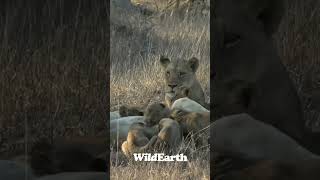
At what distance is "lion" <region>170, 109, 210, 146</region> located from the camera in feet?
19.7

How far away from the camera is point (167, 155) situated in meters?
6.04

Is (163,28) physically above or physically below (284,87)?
above

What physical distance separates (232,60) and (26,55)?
1.86m

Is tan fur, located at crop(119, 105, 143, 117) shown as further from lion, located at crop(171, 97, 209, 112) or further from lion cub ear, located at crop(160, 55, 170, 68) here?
lion cub ear, located at crop(160, 55, 170, 68)

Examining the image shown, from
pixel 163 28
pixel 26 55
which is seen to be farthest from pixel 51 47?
pixel 163 28

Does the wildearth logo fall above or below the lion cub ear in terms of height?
below

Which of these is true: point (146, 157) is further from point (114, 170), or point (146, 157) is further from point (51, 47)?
point (51, 47)

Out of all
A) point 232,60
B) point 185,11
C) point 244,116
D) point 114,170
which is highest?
point 185,11

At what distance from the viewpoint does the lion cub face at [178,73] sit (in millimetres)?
6027

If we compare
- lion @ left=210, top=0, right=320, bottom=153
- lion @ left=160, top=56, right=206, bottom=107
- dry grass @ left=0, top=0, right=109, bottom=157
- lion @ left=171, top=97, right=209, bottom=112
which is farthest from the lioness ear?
dry grass @ left=0, top=0, right=109, bottom=157

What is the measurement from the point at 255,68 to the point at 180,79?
656mm

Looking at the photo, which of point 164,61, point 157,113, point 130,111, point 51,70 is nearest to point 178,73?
point 164,61

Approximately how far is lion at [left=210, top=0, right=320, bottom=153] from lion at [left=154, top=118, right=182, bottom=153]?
1.22 ft

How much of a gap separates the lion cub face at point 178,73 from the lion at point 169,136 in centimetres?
28
